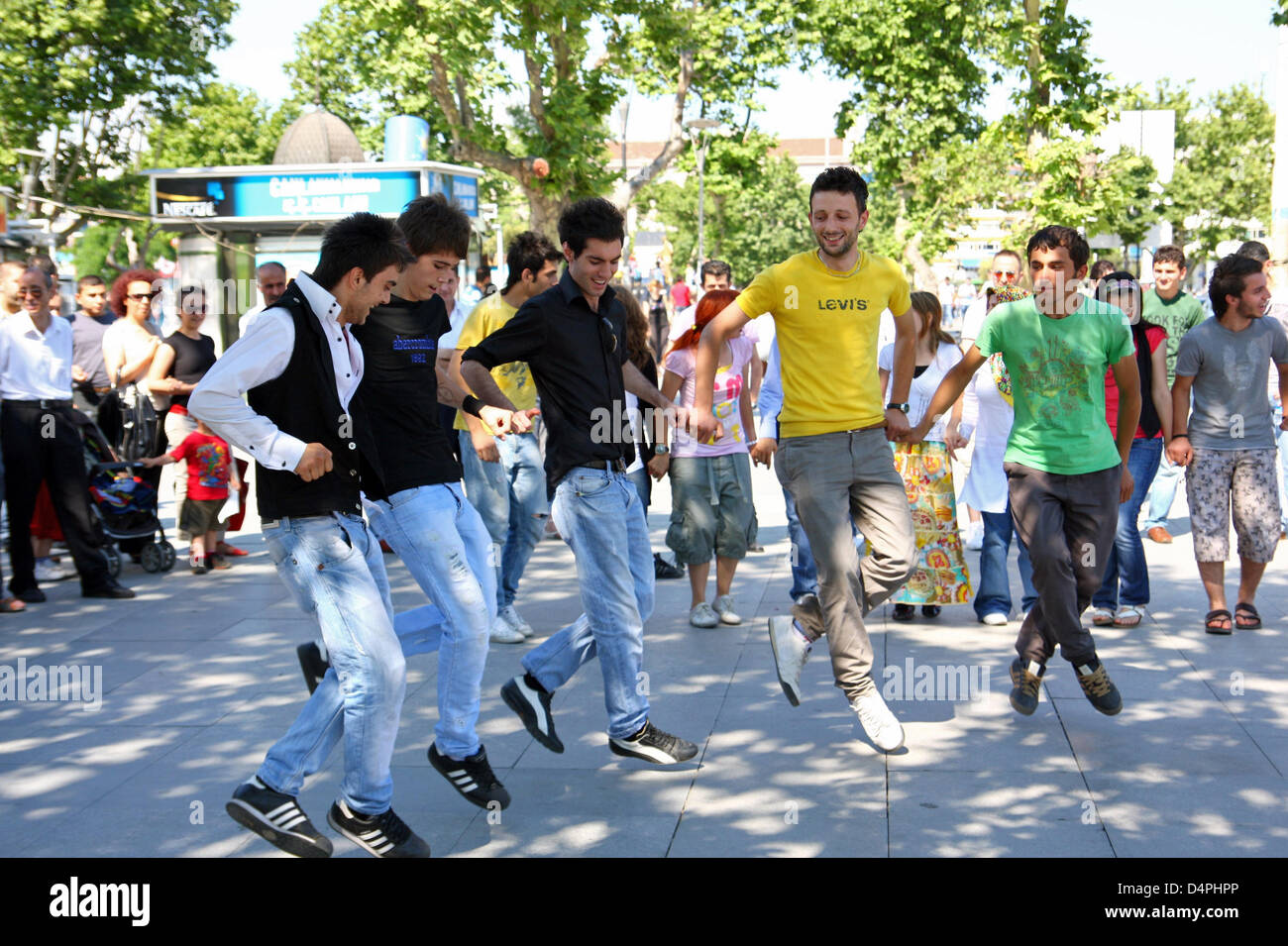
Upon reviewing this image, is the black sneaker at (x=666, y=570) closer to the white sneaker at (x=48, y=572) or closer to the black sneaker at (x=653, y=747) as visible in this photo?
the black sneaker at (x=653, y=747)

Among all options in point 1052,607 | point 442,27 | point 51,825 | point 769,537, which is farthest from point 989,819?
point 442,27

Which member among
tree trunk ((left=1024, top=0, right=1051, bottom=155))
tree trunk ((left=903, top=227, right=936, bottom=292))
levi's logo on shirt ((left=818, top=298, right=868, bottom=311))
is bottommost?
levi's logo on shirt ((left=818, top=298, right=868, bottom=311))

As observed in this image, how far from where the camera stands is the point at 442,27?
75.0 ft

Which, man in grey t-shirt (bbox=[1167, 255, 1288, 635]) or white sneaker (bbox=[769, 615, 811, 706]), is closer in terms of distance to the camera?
white sneaker (bbox=[769, 615, 811, 706])

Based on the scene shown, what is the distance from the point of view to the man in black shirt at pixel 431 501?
4.55m

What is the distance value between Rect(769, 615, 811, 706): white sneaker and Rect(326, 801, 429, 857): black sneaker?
A: 1.80 metres

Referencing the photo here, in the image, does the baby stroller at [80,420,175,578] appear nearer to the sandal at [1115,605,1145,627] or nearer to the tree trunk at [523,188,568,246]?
the sandal at [1115,605,1145,627]

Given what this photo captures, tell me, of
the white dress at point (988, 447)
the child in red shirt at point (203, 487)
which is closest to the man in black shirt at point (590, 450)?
the white dress at point (988, 447)

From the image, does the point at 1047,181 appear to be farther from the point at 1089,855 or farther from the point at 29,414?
the point at 1089,855

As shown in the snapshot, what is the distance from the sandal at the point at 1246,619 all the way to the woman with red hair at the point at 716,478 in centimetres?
262

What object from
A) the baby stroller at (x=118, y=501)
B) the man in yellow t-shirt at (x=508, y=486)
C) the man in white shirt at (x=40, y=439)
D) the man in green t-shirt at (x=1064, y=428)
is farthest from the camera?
the baby stroller at (x=118, y=501)

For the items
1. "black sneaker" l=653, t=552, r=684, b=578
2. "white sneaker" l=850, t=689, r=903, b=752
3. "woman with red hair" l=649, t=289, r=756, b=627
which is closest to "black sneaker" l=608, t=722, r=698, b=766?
"white sneaker" l=850, t=689, r=903, b=752

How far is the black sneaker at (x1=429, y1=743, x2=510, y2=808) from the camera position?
4.59 metres

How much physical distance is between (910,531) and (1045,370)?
2.77ft
